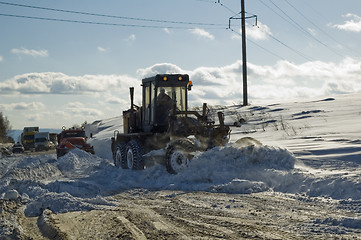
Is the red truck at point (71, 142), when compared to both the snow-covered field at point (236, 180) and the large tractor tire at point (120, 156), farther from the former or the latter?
the large tractor tire at point (120, 156)

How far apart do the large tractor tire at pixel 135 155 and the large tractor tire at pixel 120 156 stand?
1.36 feet

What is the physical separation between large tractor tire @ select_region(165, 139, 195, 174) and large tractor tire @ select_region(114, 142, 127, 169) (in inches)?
125

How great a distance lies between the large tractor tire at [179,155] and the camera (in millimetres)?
11711

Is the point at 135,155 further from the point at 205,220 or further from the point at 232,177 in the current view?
the point at 205,220

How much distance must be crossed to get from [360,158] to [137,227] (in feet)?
21.9

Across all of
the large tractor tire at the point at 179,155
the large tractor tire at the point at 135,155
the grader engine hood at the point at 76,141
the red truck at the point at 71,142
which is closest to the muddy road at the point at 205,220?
the large tractor tire at the point at 179,155

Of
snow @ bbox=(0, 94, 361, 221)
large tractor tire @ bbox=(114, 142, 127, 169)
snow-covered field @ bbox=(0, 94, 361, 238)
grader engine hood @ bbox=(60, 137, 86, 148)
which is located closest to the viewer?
snow-covered field @ bbox=(0, 94, 361, 238)

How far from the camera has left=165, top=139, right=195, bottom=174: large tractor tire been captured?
11.7 meters

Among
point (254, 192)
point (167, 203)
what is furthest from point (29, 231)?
point (254, 192)

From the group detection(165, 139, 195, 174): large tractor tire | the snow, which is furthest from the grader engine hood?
detection(165, 139, 195, 174): large tractor tire

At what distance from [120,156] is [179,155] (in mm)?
4035

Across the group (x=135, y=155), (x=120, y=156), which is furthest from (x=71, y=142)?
(x=135, y=155)

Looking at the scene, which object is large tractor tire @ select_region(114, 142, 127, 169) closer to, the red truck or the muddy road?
the muddy road

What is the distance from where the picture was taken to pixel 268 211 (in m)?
7.35
